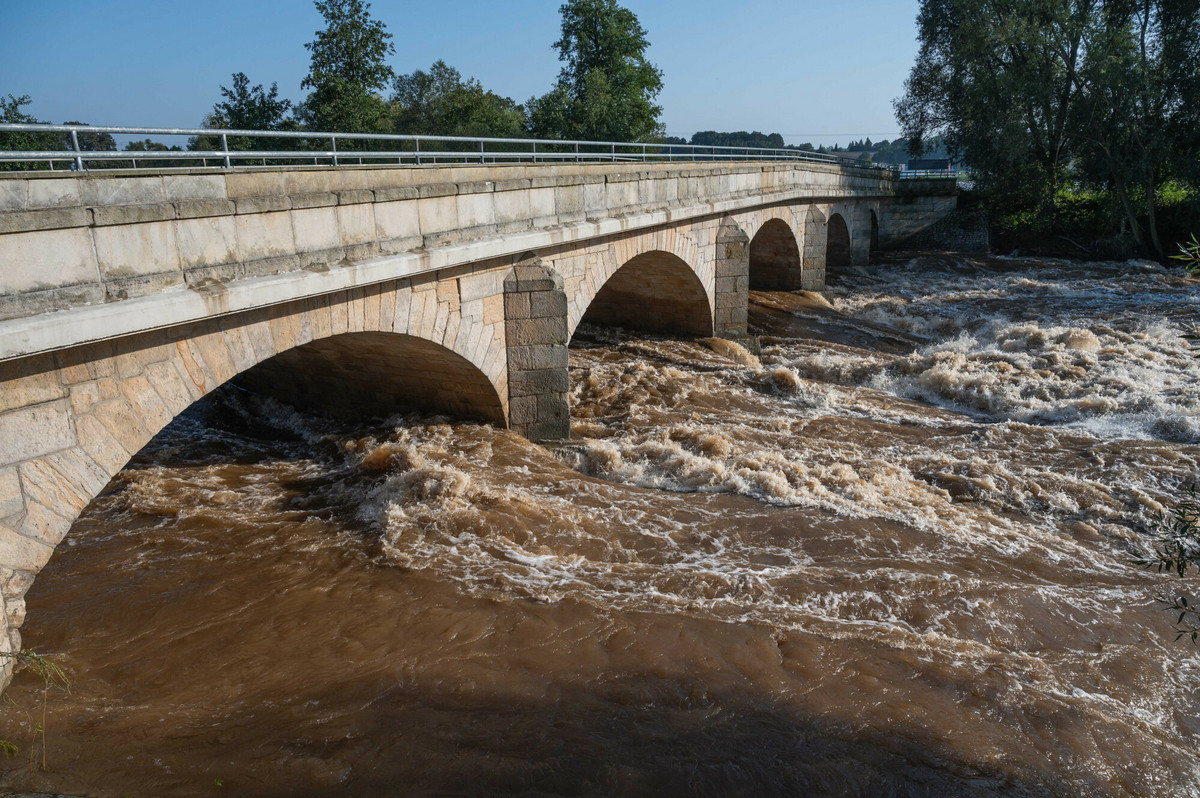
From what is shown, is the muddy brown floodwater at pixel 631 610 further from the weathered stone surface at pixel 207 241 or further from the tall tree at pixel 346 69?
the tall tree at pixel 346 69

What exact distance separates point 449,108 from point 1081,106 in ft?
93.6

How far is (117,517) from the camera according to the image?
881 centimetres

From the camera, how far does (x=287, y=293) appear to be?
673cm

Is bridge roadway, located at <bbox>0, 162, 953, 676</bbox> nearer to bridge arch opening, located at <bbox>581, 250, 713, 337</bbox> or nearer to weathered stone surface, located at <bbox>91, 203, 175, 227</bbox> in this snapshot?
weathered stone surface, located at <bbox>91, 203, 175, 227</bbox>

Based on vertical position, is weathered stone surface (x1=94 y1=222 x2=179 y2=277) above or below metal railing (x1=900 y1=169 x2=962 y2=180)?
below

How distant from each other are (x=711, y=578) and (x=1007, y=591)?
2697 millimetres

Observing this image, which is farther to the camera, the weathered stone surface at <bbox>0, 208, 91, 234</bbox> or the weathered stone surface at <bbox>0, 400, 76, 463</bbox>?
the weathered stone surface at <bbox>0, 400, 76, 463</bbox>

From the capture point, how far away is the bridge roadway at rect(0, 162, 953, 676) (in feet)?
16.6

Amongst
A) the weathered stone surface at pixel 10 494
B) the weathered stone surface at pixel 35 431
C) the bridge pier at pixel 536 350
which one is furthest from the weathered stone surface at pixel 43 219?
the bridge pier at pixel 536 350

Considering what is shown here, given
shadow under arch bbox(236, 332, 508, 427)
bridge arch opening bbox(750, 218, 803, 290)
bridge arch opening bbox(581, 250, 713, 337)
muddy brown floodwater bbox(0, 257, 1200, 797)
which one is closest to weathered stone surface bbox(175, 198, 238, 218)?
shadow under arch bbox(236, 332, 508, 427)

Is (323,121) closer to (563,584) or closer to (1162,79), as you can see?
(563,584)

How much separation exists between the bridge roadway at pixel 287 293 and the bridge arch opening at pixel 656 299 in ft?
1.89

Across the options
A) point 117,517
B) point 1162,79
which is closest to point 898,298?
point 1162,79

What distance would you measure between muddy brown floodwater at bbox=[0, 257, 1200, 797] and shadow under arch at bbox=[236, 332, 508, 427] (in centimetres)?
37
